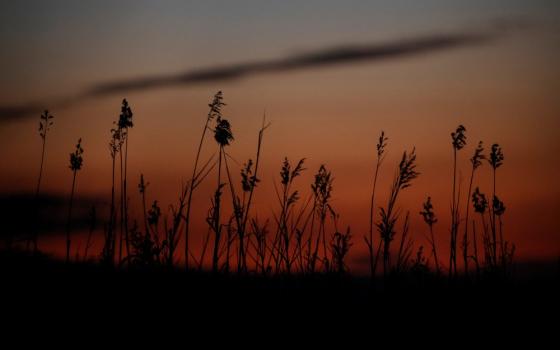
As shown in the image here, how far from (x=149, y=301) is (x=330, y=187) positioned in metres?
3.08

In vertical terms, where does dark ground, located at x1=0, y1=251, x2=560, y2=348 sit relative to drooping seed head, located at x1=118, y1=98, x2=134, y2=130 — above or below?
below

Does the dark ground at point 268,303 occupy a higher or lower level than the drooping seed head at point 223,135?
lower

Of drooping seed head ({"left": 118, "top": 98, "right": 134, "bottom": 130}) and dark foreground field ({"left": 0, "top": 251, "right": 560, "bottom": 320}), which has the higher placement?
drooping seed head ({"left": 118, "top": 98, "right": 134, "bottom": 130})

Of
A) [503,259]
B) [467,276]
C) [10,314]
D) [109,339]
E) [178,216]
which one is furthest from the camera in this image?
[503,259]

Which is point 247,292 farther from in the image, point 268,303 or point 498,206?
point 498,206

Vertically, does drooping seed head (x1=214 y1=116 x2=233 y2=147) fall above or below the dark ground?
above

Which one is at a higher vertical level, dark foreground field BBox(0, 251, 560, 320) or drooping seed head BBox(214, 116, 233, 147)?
drooping seed head BBox(214, 116, 233, 147)

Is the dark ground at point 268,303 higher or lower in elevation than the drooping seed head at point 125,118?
lower

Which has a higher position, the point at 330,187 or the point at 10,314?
the point at 330,187

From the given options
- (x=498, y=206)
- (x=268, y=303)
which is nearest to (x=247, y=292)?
(x=268, y=303)

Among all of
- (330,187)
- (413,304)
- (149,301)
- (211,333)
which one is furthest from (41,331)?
(330,187)

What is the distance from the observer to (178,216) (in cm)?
660

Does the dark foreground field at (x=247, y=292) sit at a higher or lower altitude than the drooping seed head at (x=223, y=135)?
lower

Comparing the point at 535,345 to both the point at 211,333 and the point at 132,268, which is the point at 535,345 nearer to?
the point at 211,333
